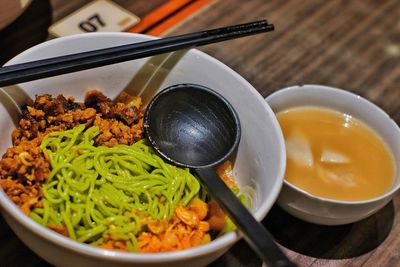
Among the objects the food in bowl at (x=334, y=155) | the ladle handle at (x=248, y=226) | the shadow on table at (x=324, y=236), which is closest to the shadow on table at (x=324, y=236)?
the shadow on table at (x=324, y=236)

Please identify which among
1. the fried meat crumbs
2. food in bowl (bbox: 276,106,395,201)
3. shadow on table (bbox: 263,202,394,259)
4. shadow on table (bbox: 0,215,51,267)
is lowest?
shadow on table (bbox: 263,202,394,259)

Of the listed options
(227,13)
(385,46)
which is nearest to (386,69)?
(385,46)

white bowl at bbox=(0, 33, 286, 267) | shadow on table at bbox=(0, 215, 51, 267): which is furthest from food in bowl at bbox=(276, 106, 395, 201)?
shadow on table at bbox=(0, 215, 51, 267)

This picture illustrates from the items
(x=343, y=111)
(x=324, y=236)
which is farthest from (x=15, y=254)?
(x=343, y=111)

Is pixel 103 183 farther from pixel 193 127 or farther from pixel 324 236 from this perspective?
pixel 324 236

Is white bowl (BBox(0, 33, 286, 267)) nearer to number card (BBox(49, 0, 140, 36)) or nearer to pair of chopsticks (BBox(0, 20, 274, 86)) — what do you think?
pair of chopsticks (BBox(0, 20, 274, 86))

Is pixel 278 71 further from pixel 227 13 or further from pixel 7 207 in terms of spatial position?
pixel 7 207
